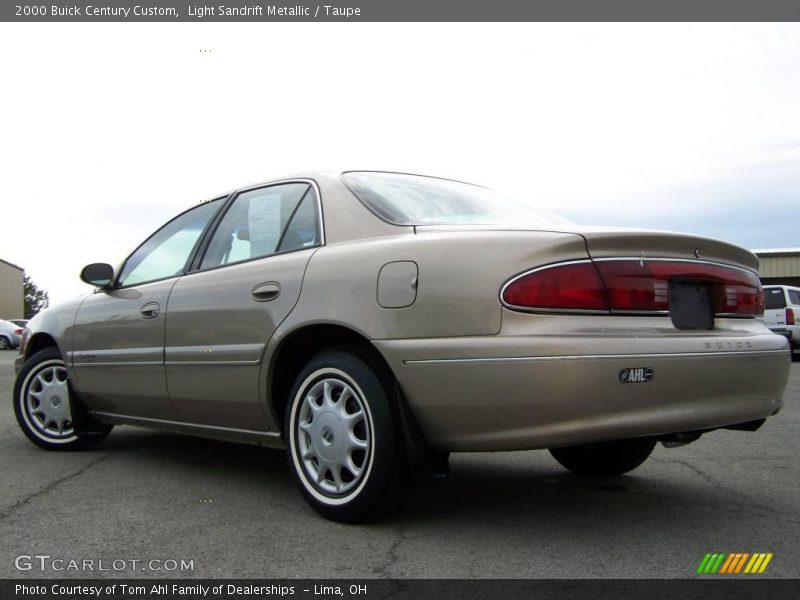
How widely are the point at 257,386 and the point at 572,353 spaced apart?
1.54 m

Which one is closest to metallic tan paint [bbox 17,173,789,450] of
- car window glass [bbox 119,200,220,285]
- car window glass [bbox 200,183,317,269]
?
car window glass [bbox 200,183,317,269]

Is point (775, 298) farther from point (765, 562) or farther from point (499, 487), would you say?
point (765, 562)

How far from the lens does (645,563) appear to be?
269 centimetres

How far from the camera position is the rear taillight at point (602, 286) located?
2787 millimetres

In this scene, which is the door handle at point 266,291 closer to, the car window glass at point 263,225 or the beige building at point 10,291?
the car window glass at point 263,225

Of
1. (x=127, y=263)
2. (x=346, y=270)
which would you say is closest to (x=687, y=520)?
(x=346, y=270)

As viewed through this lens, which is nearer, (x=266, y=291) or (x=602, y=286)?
(x=602, y=286)

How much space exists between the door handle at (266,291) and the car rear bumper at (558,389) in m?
0.73

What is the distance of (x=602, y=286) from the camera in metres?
2.82

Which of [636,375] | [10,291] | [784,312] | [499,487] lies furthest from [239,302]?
[10,291]

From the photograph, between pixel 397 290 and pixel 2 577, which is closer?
pixel 2 577

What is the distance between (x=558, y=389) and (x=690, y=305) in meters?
0.76

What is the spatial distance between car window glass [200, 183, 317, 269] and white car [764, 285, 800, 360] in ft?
49.6

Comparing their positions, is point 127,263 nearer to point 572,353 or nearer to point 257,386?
point 257,386
